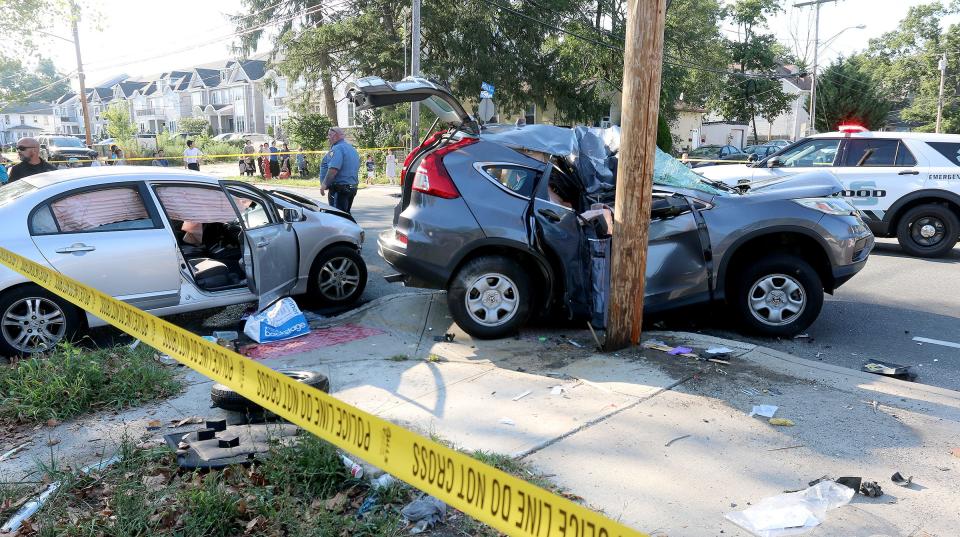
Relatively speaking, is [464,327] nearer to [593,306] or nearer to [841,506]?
[593,306]

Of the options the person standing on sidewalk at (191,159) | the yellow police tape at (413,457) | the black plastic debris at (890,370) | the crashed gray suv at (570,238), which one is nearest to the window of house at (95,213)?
the crashed gray suv at (570,238)

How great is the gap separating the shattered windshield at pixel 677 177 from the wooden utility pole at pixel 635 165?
1.12 metres

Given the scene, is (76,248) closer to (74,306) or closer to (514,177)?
(74,306)

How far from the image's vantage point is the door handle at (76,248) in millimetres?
5812

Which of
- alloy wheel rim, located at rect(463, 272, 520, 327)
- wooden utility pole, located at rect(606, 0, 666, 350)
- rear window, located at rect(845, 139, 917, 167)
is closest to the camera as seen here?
wooden utility pole, located at rect(606, 0, 666, 350)

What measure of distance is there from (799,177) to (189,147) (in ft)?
64.5

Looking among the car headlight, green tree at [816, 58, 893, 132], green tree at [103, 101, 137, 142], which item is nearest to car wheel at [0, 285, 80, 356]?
the car headlight

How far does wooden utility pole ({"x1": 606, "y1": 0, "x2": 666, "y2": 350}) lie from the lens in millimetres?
5273

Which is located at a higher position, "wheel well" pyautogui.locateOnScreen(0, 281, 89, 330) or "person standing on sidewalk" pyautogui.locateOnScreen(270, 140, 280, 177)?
"person standing on sidewalk" pyautogui.locateOnScreen(270, 140, 280, 177)

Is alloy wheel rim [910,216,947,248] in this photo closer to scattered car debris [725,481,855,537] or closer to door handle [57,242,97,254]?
scattered car debris [725,481,855,537]

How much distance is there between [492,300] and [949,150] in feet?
27.2

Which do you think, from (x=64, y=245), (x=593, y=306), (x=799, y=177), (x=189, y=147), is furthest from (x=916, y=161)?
(x=189, y=147)

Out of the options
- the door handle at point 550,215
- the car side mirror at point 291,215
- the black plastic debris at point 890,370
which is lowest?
the black plastic debris at point 890,370

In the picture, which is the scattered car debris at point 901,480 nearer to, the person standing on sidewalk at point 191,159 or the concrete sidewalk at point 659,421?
the concrete sidewalk at point 659,421
